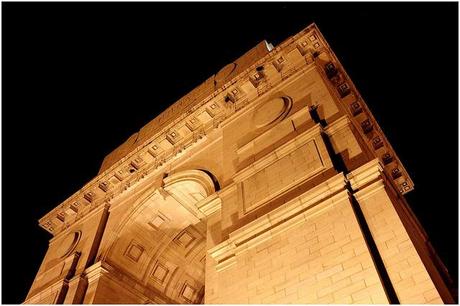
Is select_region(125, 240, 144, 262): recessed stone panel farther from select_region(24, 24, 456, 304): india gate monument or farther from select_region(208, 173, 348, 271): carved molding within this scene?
select_region(208, 173, 348, 271): carved molding

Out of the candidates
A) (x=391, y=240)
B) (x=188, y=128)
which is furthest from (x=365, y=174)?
(x=188, y=128)

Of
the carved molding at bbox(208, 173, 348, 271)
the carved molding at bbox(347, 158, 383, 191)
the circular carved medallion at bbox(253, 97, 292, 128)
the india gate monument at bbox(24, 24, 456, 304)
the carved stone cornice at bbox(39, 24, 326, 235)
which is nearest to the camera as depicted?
the india gate monument at bbox(24, 24, 456, 304)

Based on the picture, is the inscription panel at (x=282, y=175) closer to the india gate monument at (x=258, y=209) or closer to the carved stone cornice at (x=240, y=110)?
the india gate monument at (x=258, y=209)

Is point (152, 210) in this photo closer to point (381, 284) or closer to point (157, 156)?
point (157, 156)

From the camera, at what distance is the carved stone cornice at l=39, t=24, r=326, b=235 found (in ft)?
43.2

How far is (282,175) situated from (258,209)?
1008 mm

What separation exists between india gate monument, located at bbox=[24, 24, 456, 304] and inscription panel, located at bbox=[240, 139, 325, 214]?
33 mm

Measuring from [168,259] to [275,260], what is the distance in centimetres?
914

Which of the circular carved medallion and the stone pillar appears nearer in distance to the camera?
the stone pillar

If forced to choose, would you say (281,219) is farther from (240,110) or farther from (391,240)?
(240,110)

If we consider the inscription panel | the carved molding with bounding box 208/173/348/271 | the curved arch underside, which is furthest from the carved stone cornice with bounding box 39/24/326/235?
the carved molding with bounding box 208/173/348/271

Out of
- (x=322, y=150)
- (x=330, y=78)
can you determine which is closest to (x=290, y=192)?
(x=322, y=150)

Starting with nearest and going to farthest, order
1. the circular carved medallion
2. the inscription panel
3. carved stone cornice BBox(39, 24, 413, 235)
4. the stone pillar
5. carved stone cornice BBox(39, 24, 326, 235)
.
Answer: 1. the stone pillar
2. the inscription panel
3. the circular carved medallion
4. carved stone cornice BBox(39, 24, 413, 235)
5. carved stone cornice BBox(39, 24, 326, 235)

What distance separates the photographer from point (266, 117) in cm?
1159
